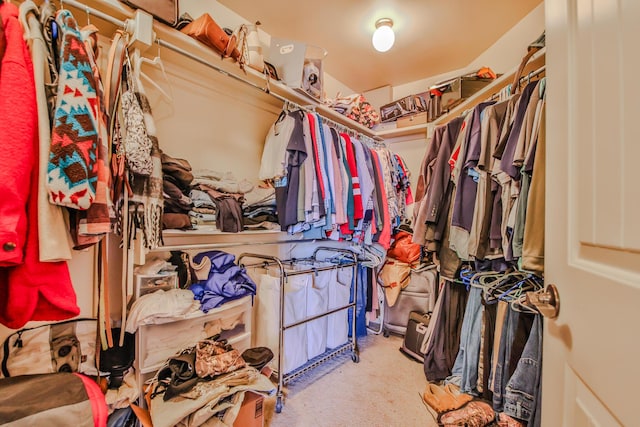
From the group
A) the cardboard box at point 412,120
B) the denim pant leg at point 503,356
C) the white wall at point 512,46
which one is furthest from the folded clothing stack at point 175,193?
the white wall at point 512,46

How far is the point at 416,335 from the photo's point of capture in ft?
7.09

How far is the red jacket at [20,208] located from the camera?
64 centimetres

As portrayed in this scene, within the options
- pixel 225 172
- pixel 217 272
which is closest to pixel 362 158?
pixel 225 172

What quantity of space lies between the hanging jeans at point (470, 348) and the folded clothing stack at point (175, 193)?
5.80 feet

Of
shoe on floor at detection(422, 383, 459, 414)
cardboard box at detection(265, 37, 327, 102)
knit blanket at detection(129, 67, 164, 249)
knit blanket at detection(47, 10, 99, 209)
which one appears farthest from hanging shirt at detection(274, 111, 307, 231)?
shoe on floor at detection(422, 383, 459, 414)

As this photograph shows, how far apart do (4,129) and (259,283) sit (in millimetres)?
1352

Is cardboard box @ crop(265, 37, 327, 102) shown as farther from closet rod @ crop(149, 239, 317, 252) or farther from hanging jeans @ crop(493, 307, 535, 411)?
hanging jeans @ crop(493, 307, 535, 411)

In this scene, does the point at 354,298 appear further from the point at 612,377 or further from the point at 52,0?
the point at 52,0

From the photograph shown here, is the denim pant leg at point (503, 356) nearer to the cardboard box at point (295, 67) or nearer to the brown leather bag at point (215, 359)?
the brown leather bag at point (215, 359)

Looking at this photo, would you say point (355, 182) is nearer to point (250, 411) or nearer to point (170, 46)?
point (170, 46)

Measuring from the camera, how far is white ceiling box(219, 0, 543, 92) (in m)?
1.90

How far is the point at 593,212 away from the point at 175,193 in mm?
1500

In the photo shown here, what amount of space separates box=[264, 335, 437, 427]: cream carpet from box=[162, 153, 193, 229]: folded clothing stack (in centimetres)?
118

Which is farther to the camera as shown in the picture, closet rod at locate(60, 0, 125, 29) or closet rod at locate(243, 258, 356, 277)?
closet rod at locate(243, 258, 356, 277)
